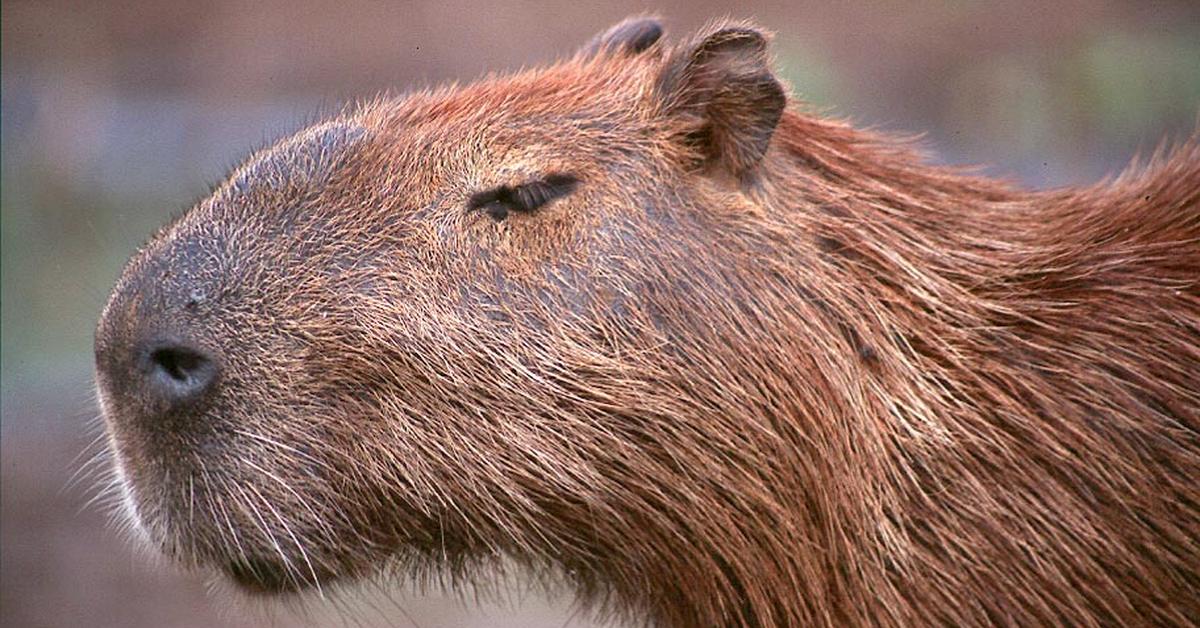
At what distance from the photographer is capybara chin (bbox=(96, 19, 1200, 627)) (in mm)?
3254

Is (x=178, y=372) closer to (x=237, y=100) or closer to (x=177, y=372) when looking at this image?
(x=177, y=372)

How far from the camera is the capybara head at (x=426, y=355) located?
324 centimetres

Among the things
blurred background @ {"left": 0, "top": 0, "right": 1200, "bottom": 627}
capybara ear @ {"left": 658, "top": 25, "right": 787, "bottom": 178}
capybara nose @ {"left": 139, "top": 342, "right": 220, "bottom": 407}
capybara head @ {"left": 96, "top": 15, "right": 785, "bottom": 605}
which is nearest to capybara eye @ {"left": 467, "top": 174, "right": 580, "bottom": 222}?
capybara head @ {"left": 96, "top": 15, "right": 785, "bottom": 605}

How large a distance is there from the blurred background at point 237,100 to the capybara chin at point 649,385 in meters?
4.73

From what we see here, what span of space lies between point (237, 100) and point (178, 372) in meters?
7.62

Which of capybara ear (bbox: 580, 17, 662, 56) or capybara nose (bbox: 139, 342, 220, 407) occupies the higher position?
capybara ear (bbox: 580, 17, 662, 56)

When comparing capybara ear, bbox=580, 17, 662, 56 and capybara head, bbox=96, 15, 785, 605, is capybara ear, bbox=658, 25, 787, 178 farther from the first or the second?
capybara ear, bbox=580, 17, 662, 56

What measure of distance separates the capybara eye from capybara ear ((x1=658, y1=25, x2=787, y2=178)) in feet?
1.34

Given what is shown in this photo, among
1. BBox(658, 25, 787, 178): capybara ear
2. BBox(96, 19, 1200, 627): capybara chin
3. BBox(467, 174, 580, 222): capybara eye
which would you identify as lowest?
BBox(96, 19, 1200, 627): capybara chin

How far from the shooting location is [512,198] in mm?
3406

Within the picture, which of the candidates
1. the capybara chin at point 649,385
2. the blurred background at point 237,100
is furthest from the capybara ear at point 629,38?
the blurred background at point 237,100

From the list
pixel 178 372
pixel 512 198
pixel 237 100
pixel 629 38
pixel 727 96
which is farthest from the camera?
pixel 237 100

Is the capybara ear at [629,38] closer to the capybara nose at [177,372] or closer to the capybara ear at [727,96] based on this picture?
the capybara ear at [727,96]

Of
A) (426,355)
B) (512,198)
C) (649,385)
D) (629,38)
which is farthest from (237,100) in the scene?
(649,385)
